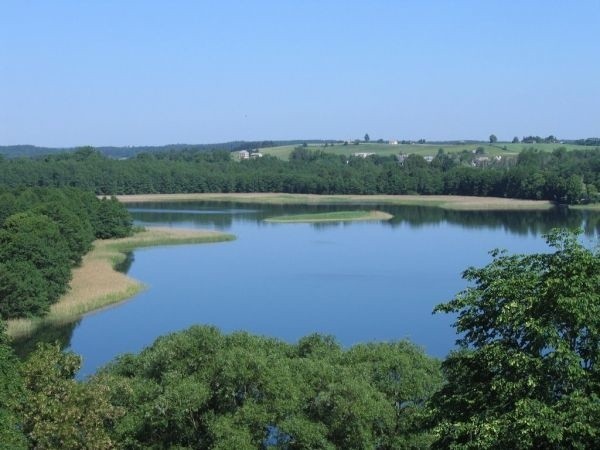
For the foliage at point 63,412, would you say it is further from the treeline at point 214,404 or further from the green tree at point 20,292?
the green tree at point 20,292

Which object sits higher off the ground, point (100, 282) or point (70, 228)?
point (70, 228)

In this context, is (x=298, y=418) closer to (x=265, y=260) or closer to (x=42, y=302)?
(x=42, y=302)

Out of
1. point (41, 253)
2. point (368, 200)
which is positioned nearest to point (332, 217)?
point (368, 200)

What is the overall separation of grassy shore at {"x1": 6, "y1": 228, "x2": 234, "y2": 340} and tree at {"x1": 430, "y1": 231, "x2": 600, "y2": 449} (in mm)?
21040

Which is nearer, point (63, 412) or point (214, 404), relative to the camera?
point (63, 412)

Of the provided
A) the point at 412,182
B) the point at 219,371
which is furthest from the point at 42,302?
the point at 412,182

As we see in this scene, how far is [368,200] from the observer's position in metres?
107

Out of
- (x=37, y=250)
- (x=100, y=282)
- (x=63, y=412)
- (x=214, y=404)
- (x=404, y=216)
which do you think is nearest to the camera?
(x=63, y=412)

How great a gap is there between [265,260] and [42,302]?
21.2m

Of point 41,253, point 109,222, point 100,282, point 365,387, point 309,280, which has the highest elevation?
point 365,387

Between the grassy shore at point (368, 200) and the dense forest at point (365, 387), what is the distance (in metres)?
79.0

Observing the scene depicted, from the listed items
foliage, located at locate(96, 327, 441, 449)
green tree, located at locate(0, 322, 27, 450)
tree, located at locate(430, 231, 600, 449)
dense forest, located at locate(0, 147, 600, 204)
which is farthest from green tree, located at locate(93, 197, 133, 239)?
tree, located at locate(430, 231, 600, 449)

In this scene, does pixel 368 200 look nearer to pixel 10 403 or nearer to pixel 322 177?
pixel 322 177

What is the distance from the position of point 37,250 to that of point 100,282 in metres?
5.84
